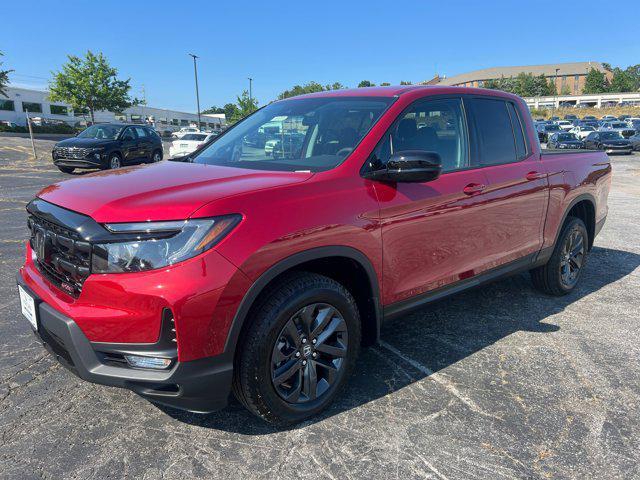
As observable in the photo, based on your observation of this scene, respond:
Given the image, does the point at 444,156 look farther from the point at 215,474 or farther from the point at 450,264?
the point at 215,474

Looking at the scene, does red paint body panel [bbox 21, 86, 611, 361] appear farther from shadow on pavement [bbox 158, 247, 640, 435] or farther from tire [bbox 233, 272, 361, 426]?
shadow on pavement [bbox 158, 247, 640, 435]

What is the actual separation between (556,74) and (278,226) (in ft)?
494

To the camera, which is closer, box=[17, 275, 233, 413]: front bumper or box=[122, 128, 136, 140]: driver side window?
box=[17, 275, 233, 413]: front bumper

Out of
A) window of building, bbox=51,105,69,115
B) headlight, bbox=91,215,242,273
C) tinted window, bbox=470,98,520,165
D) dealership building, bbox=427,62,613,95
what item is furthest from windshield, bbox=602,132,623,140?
dealership building, bbox=427,62,613,95

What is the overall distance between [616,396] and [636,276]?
10.1 feet

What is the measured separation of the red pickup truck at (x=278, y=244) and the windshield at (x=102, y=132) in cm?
1369

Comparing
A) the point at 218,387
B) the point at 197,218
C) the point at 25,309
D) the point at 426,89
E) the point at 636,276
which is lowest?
the point at 636,276

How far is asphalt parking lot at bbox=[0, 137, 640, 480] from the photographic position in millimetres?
2371

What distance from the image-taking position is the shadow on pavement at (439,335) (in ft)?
9.23

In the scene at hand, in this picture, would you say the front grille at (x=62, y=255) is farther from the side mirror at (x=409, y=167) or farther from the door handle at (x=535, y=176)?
the door handle at (x=535, y=176)

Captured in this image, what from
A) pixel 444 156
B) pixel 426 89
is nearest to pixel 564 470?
pixel 444 156

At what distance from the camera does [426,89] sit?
3404 millimetres

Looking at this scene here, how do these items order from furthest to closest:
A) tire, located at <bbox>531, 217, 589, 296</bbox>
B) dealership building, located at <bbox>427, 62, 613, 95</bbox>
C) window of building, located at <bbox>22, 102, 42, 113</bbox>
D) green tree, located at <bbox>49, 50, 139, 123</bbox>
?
dealership building, located at <bbox>427, 62, 613, 95</bbox> → window of building, located at <bbox>22, 102, 42, 113</bbox> → green tree, located at <bbox>49, 50, 139, 123</bbox> → tire, located at <bbox>531, 217, 589, 296</bbox>

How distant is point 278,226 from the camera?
2.36 m
